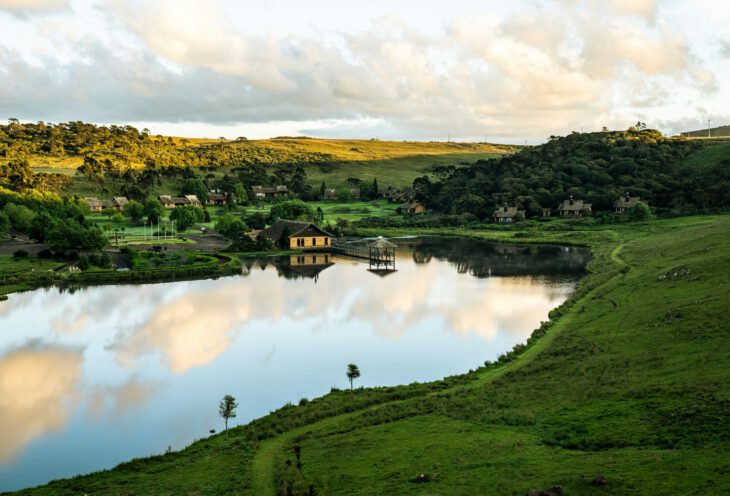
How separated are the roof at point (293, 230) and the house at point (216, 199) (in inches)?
1649

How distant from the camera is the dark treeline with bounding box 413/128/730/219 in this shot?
9644cm

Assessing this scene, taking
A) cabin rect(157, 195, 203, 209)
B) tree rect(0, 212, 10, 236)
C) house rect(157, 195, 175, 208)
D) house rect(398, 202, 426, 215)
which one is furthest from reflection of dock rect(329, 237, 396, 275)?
house rect(157, 195, 175, 208)

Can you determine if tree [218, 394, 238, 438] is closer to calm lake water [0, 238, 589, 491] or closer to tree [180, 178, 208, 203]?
calm lake water [0, 238, 589, 491]

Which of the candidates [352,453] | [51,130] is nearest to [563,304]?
[352,453]

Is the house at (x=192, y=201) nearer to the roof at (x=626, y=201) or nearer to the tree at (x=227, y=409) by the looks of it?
the roof at (x=626, y=201)

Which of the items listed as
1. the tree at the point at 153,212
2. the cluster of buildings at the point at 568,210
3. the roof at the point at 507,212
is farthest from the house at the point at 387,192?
the tree at the point at 153,212

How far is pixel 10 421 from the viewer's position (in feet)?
75.4

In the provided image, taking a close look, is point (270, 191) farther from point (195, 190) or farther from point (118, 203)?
point (118, 203)

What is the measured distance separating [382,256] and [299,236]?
1375 cm

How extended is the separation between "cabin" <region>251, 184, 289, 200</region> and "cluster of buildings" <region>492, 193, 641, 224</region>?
156ft

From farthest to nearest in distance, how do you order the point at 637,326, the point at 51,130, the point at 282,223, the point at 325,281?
1. the point at 51,130
2. the point at 282,223
3. the point at 325,281
4. the point at 637,326

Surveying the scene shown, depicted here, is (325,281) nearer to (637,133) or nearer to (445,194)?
(445,194)

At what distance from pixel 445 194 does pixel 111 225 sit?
5927 centimetres

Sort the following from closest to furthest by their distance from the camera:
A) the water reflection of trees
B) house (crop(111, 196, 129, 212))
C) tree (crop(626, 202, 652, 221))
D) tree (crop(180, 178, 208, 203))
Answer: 1. the water reflection of trees
2. tree (crop(626, 202, 652, 221))
3. house (crop(111, 196, 129, 212))
4. tree (crop(180, 178, 208, 203))
